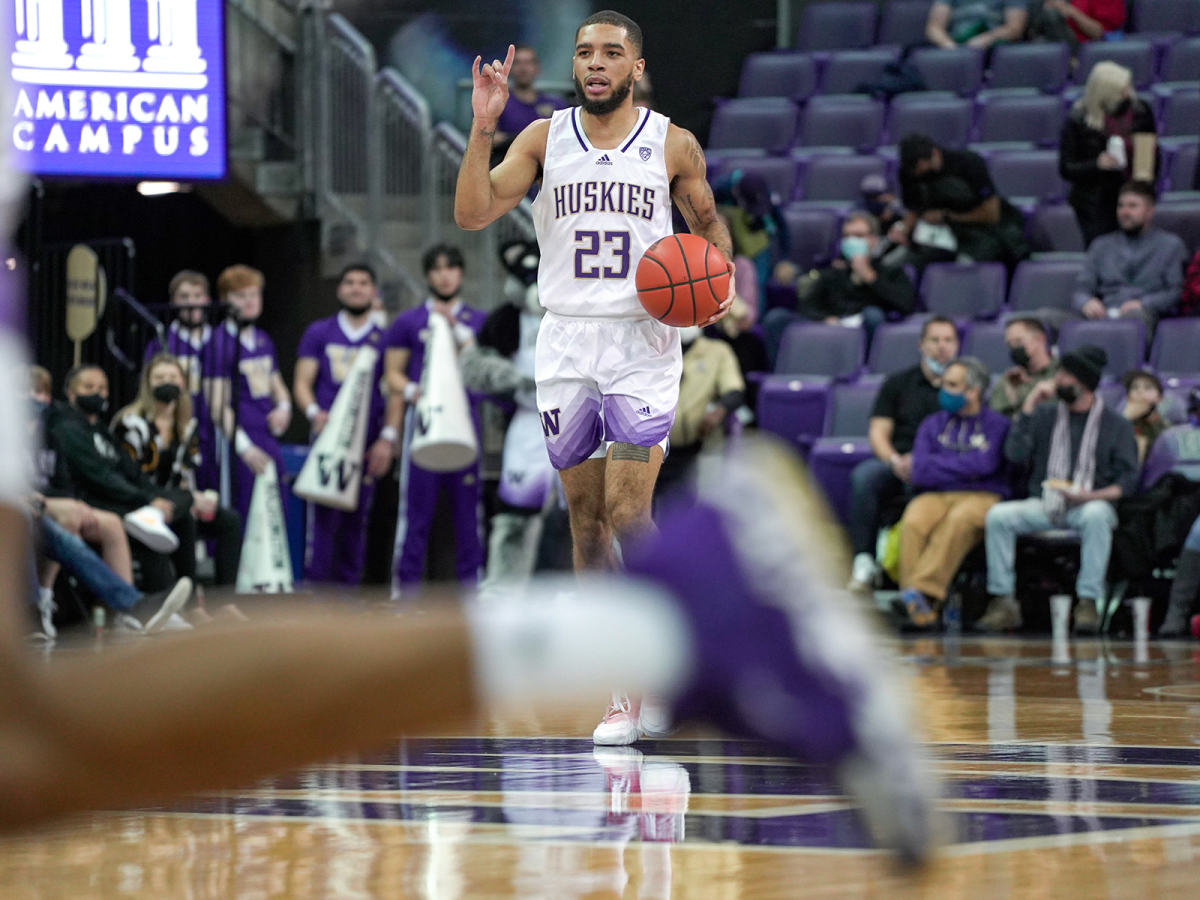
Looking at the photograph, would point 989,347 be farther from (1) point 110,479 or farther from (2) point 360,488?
(1) point 110,479

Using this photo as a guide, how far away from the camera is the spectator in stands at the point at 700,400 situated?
10906 millimetres

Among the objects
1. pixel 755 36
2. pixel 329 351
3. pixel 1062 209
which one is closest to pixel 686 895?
pixel 329 351

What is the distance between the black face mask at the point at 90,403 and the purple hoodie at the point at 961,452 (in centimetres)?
456

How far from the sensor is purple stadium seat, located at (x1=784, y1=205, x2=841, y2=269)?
1363 cm

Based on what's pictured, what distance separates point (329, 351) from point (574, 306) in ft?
21.3

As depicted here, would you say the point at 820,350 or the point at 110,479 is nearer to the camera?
the point at 110,479

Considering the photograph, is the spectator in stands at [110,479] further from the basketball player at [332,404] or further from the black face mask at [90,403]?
the basketball player at [332,404]

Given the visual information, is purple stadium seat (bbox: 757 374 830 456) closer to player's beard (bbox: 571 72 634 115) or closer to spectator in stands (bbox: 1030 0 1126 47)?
spectator in stands (bbox: 1030 0 1126 47)

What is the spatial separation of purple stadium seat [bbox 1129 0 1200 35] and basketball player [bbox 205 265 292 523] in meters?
7.90

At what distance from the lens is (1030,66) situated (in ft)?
49.0

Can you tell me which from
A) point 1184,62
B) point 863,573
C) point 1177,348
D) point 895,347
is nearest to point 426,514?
point 863,573

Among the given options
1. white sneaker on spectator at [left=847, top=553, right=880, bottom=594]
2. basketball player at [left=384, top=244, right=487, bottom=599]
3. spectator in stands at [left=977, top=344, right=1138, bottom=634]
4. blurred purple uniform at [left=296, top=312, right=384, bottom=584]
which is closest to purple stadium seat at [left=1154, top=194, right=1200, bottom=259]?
spectator in stands at [left=977, top=344, right=1138, bottom=634]

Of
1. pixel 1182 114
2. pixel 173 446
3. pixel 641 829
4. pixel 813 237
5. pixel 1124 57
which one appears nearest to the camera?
pixel 641 829

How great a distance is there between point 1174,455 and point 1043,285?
2.19 m
